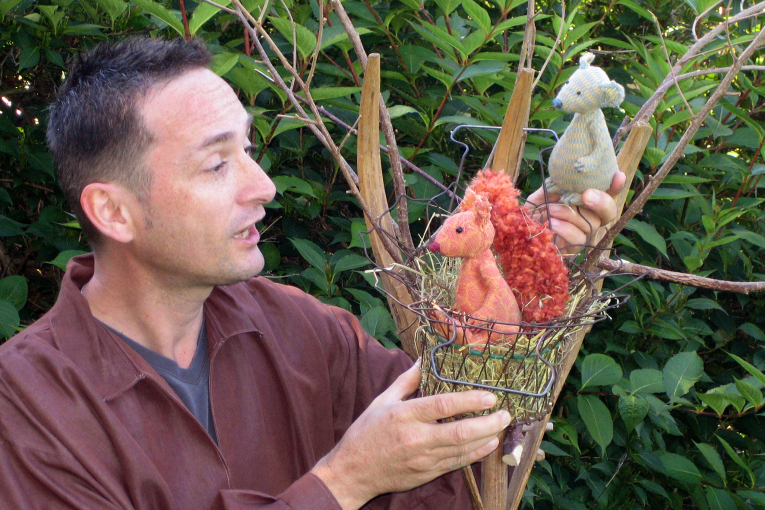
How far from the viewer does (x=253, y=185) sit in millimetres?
1194

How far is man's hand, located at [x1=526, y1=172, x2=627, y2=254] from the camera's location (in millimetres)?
1062

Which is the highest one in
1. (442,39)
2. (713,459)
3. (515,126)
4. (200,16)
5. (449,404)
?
(200,16)

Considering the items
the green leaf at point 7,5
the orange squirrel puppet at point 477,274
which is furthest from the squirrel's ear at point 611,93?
the green leaf at point 7,5

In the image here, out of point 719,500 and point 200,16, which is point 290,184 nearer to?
point 200,16

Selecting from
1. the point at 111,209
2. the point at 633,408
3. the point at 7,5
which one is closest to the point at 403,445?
the point at 111,209

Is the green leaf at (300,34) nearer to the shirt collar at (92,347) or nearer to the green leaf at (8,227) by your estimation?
the shirt collar at (92,347)

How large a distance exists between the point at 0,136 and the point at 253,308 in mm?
1099

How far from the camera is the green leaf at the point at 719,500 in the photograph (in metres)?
1.88

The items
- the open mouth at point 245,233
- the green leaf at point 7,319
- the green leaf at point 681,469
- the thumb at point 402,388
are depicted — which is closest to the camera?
the thumb at point 402,388

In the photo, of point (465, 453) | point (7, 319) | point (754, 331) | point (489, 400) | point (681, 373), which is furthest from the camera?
point (754, 331)

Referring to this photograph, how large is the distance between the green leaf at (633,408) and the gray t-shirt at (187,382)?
1087mm

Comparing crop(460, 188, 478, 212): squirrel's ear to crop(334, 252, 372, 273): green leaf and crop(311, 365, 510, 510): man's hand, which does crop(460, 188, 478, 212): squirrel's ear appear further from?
crop(334, 252, 372, 273): green leaf

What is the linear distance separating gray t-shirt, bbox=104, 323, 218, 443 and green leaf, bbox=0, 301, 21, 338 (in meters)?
0.50

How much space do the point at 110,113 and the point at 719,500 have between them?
1902 mm
